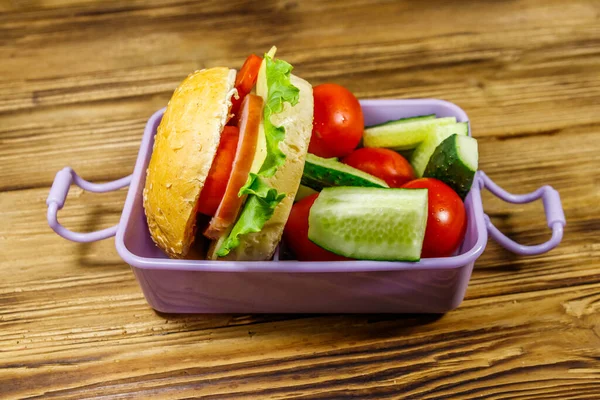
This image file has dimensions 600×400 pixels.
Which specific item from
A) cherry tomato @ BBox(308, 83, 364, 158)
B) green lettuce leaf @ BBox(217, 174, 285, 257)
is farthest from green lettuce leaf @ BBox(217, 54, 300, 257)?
cherry tomato @ BBox(308, 83, 364, 158)

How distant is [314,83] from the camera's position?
1977 millimetres

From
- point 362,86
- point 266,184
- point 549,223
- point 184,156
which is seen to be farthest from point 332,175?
point 362,86

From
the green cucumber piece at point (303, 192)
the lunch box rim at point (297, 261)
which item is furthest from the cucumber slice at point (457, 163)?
the green cucumber piece at point (303, 192)

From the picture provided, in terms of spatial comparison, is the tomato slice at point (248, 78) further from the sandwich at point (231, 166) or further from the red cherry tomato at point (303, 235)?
the red cherry tomato at point (303, 235)

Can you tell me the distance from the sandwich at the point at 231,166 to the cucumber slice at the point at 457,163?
31cm

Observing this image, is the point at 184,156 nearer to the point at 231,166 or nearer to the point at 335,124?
the point at 231,166

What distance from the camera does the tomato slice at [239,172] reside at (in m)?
1.12

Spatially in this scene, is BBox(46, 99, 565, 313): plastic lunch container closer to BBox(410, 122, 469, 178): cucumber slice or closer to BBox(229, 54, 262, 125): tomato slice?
BBox(410, 122, 469, 178): cucumber slice

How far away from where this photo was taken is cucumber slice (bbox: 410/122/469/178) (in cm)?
140

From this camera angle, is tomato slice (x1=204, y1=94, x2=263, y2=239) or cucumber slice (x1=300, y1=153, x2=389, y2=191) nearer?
tomato slice (x1=204, y1=94, x2=263, y2=239)

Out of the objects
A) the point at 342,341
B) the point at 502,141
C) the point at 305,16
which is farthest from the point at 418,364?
the point at 305,16

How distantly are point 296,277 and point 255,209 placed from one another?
0.17 meters

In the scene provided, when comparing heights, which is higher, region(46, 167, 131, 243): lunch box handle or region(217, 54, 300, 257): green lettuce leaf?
region(217, 54, 300, 257): green lettuce leaf

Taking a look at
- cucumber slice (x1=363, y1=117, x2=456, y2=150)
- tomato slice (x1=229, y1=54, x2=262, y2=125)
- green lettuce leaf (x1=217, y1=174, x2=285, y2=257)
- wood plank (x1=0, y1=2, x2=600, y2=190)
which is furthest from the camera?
wood plank (x1=0, y1=2, x2=600, y2=190)
